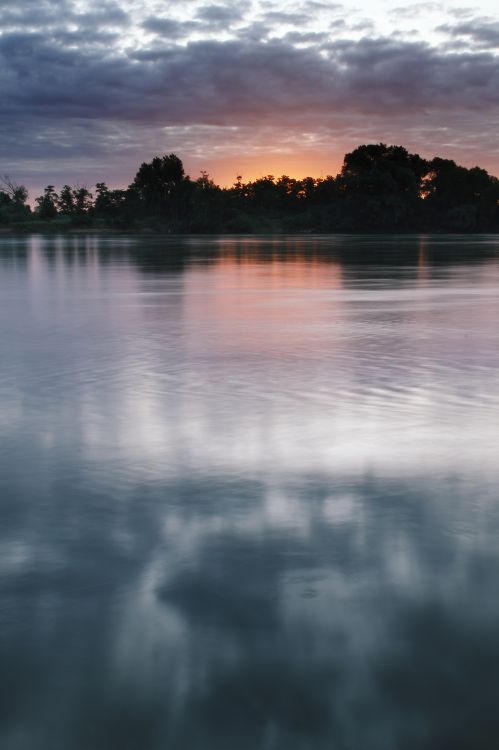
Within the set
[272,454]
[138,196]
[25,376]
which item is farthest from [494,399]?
[138,196]

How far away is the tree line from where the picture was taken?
148m

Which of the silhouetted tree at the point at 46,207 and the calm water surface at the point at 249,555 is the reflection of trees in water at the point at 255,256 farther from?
the silhouetted tree at the point at 46,207

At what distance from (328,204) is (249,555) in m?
171

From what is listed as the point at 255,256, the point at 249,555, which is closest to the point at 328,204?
the point at 255,256

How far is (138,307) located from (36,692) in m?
14.7

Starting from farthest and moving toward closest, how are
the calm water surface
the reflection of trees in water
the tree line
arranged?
the tree line → the reflection of trees in water → the calm water surface

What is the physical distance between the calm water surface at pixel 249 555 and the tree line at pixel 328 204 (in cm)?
13924

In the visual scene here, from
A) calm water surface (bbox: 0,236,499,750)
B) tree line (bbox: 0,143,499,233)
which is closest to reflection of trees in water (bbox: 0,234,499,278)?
calm water surface (bbox: 0,236,499,750)

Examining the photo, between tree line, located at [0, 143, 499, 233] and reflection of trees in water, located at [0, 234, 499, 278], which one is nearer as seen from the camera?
reflection of trees in water, located at [0, 234, 499, 278]

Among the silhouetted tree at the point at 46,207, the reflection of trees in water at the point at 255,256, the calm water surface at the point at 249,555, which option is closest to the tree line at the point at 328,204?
the silhouetted tree at the point at 46,207

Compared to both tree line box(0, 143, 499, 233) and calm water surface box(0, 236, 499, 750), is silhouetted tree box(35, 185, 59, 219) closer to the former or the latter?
tree line box(0, 143, 499, 233)

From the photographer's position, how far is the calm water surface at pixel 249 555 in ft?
10.1

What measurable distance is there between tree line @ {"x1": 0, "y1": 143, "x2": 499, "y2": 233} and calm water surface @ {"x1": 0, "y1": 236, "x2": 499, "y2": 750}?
139m

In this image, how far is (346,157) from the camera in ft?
Answer: 500
